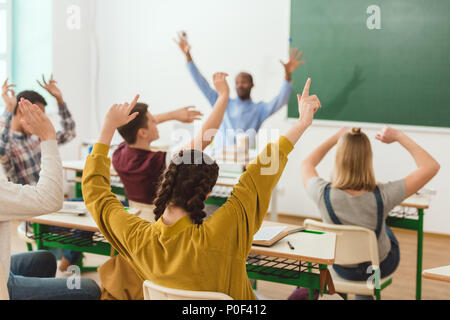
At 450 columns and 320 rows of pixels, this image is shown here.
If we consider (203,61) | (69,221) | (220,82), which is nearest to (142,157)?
(69,221)

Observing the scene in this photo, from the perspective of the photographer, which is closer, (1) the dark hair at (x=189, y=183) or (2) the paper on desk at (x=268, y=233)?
(1) the dark hair at (x=189, y=183)

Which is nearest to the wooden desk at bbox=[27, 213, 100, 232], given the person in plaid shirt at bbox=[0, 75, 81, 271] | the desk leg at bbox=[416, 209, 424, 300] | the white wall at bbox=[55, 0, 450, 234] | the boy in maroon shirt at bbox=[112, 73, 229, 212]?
the boy in maroon shirt at bbox=[112, 73, 229, 212]

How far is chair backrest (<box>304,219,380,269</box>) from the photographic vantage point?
100 inches

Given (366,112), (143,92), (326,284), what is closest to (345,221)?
(326,284)

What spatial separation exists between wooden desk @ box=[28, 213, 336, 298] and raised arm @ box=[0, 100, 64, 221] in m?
0.71

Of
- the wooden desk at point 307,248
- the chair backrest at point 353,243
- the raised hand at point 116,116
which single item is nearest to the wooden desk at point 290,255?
the wooden desk at point 307,248

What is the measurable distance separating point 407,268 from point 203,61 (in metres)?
3.03

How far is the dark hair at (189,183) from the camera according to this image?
5.07ft

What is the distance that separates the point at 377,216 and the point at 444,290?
1.42 metres

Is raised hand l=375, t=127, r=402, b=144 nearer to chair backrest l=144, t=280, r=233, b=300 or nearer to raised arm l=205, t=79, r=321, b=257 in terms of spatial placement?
raised arm l=205, t=79, r=321, b=257

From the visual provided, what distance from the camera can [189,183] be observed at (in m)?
1.54

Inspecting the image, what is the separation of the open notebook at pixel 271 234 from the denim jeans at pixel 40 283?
761 millimetres

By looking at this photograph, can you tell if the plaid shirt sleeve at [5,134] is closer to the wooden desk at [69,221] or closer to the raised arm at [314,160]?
the wooden desk at [69,221]

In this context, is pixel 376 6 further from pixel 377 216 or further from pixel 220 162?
pixel 377 216
